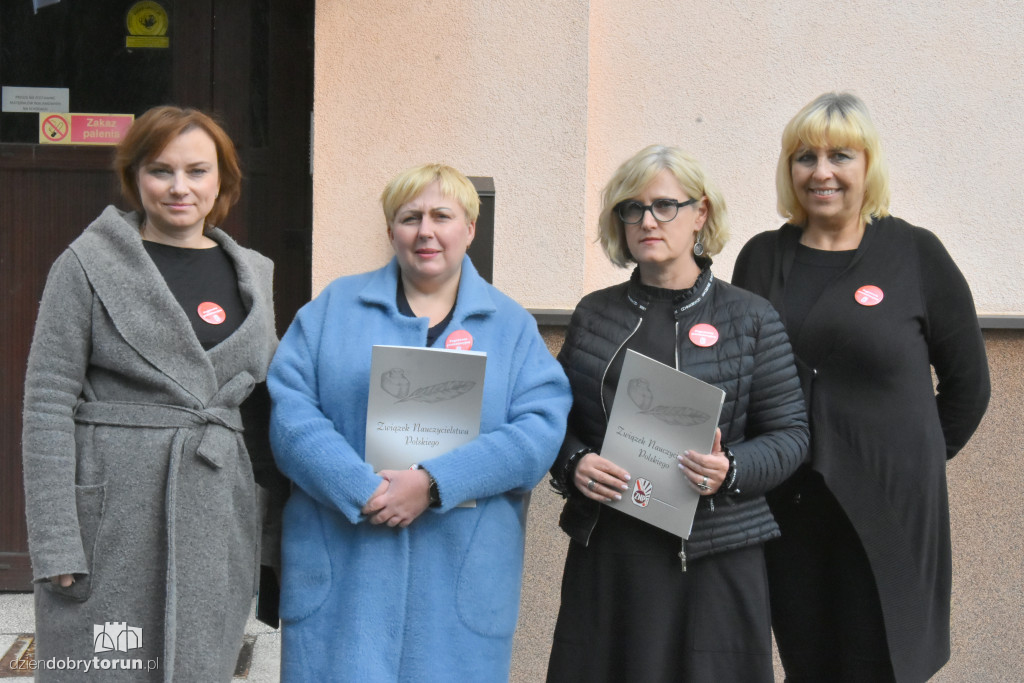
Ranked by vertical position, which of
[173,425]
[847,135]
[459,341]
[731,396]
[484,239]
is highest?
[847,135]

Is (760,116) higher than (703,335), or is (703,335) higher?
(760,116)

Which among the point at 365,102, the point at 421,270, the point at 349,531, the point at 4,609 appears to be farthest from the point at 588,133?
the point at 4,609

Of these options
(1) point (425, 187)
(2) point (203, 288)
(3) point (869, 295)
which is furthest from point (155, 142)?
(3) point (869, 295)

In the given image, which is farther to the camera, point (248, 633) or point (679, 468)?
point (248, 633)

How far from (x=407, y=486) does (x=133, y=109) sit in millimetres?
2813

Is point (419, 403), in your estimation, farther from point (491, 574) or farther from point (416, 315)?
point (491, 574)

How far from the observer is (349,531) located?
2434 mm

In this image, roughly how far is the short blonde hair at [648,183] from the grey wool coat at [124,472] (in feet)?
3.34

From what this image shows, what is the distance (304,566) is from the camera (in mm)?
2449

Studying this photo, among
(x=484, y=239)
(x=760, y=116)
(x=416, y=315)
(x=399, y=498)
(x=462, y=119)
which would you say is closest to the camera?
(x=399, y=498)

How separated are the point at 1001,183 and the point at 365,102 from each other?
271 cm

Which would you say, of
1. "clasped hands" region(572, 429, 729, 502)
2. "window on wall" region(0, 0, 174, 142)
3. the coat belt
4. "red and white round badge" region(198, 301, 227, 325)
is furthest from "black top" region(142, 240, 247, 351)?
"window on wall" region(0, 0, 174, 142)

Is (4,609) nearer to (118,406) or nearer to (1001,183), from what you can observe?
(118,406)

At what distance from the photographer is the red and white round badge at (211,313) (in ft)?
8.18
